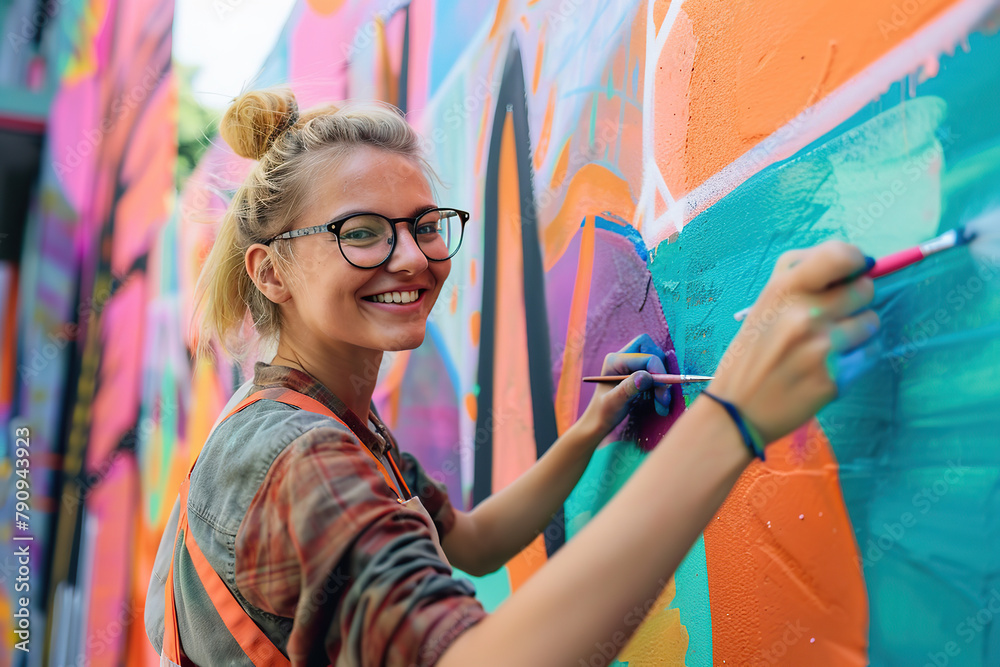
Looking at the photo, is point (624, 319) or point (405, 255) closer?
point (405, 255)

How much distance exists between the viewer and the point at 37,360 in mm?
2969

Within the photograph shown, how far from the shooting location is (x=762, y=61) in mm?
1041

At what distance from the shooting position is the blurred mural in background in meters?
0.79

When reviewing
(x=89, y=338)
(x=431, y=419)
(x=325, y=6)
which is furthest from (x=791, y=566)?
(x=89, y=338)

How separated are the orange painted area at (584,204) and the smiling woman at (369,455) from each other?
34cm

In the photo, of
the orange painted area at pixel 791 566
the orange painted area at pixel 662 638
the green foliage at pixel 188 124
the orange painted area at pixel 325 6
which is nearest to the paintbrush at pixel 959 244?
the orange painted area at pixel 791 566

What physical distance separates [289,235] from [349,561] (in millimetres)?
622

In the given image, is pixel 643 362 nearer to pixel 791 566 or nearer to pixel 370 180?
pixel 791 566

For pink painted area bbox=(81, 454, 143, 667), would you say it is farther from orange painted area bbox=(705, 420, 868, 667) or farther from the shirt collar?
orange painted area bbox=(705, 420, 868, 667)

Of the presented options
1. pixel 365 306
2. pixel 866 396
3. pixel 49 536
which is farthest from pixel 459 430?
pixel 49 536

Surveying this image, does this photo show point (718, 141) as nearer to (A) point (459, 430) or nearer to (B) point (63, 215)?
(A) point (459, 430)

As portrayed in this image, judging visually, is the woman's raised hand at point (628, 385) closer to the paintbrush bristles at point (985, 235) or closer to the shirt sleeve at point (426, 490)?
the shirt sleeve at point (426, 490)

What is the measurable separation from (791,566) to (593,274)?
30.9 inches

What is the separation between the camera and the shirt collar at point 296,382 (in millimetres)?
1071
